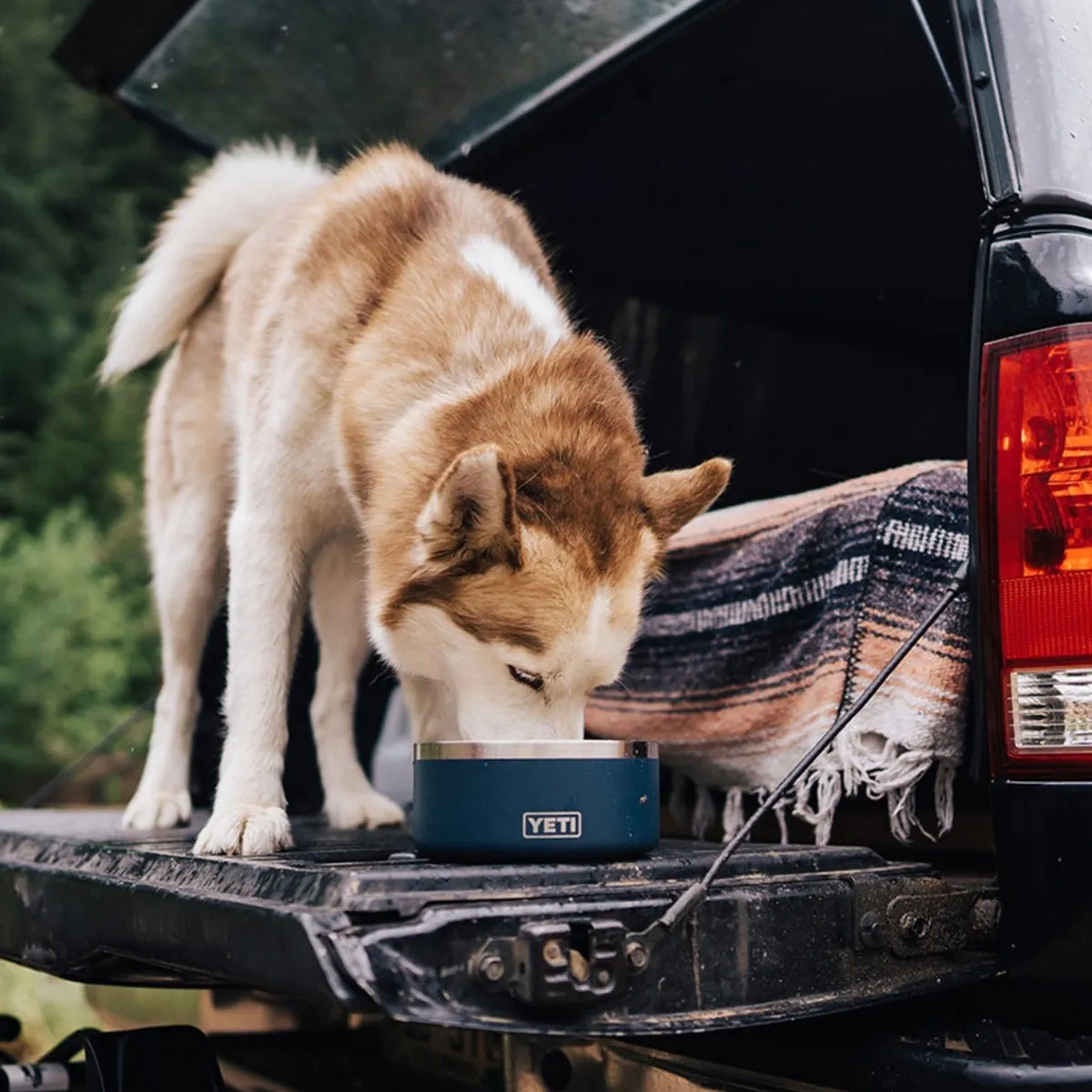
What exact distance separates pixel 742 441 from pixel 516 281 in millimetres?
1339

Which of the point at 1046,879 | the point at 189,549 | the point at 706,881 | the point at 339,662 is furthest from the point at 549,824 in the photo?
the point at 189,549

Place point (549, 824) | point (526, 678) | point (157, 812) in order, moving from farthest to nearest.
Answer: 1. point (157, 812)
2. point (526, 678)
3. point (549, 824)

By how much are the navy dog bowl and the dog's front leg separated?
715mm

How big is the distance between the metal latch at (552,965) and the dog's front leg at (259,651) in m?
1.10

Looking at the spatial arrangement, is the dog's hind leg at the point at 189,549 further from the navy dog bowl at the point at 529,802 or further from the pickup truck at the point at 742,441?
the navy dog bowl at the point at 529,802

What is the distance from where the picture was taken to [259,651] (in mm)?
2713

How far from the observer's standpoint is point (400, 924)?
142 centimetres

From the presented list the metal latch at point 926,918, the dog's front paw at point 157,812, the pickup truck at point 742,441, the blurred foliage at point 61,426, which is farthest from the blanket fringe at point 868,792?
the blurred foliage at point 61,426

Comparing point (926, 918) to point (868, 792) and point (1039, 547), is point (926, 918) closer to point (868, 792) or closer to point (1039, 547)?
point (868, 792)

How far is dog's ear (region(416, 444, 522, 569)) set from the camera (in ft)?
6.46

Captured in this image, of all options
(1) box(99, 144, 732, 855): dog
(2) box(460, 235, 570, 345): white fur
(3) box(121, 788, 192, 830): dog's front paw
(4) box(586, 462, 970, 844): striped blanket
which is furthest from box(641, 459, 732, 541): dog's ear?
(3) box(121, 788, 192, 830): dog's front paw

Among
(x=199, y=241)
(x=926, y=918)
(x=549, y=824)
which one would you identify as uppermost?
(x=199, y=241)

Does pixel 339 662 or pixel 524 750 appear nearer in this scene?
pixel 524 750

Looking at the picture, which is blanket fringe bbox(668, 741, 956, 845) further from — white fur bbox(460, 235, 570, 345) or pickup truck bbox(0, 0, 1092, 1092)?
white fur bbox(460, 235, 570, 345)
